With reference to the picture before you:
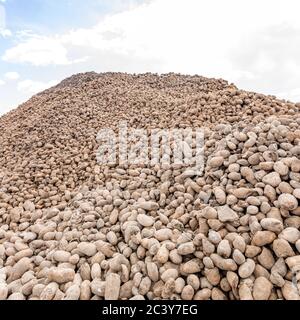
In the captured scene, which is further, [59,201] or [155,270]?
[59,201]

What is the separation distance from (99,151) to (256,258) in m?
2.58

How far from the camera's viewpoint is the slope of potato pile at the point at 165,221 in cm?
183

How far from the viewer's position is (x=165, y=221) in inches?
92.6

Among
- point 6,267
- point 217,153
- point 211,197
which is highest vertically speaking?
point 217,153

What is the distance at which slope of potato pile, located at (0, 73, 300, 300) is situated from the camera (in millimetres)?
1826

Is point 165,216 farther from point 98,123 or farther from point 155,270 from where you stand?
point 98,123

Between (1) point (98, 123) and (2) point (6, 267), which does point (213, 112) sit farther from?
(2) point (6, 267)

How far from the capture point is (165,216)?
7.88ft

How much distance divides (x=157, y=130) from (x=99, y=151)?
0.78 m

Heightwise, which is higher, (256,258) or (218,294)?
(256,258)
